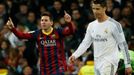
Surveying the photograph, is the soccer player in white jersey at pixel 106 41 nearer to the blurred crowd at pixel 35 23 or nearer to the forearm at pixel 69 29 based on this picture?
the forearm at pixel 69 29

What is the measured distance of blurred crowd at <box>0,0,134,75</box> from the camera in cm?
1536

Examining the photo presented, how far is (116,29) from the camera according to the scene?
9922mm

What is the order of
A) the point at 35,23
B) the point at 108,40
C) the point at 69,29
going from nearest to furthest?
the point at 108,40 < the point at 69,29 < the point at 35,23

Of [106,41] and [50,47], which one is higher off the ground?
[106,41]

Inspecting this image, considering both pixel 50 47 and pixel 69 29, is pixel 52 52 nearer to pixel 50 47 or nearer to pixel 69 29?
pixel 50 47

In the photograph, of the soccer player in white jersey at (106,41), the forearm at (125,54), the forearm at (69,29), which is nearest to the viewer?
the forearm at (125,54)

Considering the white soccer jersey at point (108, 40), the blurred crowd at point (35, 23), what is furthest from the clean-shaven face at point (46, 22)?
the blurred crowd at point (35, 23)

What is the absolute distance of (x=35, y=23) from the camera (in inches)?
667

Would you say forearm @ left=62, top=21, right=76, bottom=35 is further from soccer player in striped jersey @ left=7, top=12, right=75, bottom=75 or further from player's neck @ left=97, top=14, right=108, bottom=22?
player's neck @ left=97, top=14, right=108, bottom=22

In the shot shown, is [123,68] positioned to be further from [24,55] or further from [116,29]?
[24,55]

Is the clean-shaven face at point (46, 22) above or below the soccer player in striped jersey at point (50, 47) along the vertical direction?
above

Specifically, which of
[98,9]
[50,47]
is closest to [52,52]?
[50,47]

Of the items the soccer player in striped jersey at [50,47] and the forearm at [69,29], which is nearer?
the forearm at [69,29]

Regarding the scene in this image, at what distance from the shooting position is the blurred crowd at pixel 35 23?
50.4 ft
